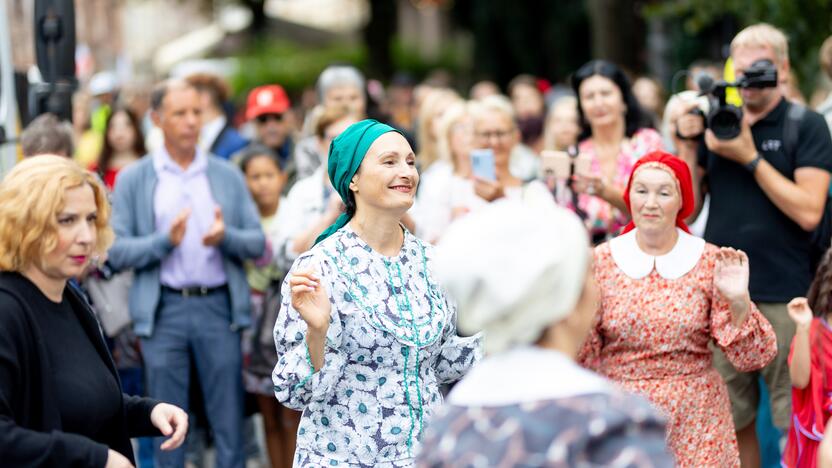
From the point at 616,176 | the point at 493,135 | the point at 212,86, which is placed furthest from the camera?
the point at 212,86

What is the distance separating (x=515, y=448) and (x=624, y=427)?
235 mm

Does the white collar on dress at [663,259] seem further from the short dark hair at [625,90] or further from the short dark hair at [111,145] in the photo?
the short dark hair at [111,145]

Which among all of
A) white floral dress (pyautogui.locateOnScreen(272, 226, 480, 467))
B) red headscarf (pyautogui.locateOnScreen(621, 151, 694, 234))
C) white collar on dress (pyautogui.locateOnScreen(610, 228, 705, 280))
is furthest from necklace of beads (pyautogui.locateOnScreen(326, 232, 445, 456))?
red headscarf (pyautogui.locateOnScreen(621, 151, 694, 234))

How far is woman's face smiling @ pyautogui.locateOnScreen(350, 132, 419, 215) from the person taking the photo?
4.69m

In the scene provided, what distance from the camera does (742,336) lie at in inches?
209

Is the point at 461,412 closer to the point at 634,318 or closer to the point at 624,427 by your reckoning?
the point at 624,427

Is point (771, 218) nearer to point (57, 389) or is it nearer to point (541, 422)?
point (57, 389)

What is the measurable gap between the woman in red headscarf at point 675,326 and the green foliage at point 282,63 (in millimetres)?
29934

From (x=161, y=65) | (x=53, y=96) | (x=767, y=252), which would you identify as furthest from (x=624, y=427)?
(x=161, y=65)

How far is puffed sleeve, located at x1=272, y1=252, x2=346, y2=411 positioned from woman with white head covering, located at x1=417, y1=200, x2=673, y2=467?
1.43 m

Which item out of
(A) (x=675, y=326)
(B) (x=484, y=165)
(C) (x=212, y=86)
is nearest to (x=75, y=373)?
(A) (x=675, y=326)

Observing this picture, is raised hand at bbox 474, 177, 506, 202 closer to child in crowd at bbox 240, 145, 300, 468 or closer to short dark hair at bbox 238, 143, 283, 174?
child in crowd at bbox 240, 145, 300, 468

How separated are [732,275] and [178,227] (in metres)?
2.90

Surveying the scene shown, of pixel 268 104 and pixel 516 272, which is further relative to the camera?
pixel 268 104
